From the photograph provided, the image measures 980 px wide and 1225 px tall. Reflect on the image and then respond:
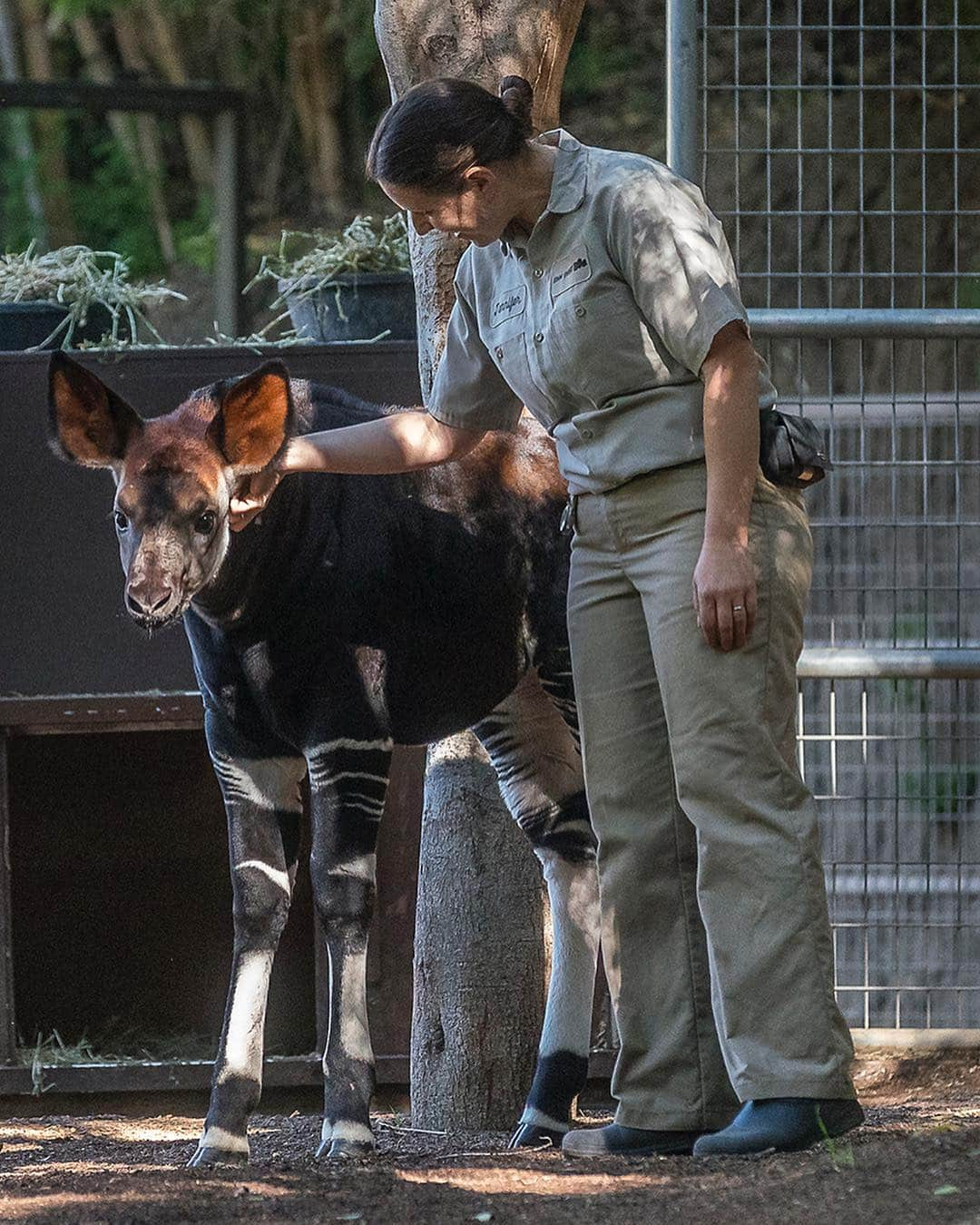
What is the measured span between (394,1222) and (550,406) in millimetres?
1470

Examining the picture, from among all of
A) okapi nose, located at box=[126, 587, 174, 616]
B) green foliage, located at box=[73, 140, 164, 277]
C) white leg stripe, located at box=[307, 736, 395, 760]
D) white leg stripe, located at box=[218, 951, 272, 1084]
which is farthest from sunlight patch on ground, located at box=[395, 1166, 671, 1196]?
green foliage, located at box=[73, 140, 164, 277]

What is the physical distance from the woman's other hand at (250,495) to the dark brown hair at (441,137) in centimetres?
65

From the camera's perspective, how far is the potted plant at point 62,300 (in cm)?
518

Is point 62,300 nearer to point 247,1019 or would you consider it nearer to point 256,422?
point 256,422

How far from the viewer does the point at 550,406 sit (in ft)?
11.0

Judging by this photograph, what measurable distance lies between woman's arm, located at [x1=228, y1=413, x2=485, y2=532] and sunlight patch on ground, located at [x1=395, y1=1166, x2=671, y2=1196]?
1.28 meters

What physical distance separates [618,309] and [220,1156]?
1774mm

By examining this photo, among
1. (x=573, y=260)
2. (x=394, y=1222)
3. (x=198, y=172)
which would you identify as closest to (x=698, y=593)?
(x=573, y=260)

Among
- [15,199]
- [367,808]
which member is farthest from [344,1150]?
[15,199]

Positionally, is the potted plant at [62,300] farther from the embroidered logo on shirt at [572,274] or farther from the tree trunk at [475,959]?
the embroidered logo on shirt at [572,274]

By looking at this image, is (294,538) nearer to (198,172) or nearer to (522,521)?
(522,521)

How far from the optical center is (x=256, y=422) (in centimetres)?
350

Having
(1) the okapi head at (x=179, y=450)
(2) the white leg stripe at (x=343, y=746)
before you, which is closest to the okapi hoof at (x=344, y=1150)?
(2) the white leg stripe at (x=343, y=746)

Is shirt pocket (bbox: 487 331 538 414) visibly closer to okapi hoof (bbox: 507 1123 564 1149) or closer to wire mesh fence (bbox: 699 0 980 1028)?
wire mesh fence (bbox: 699 0 980 1028)
